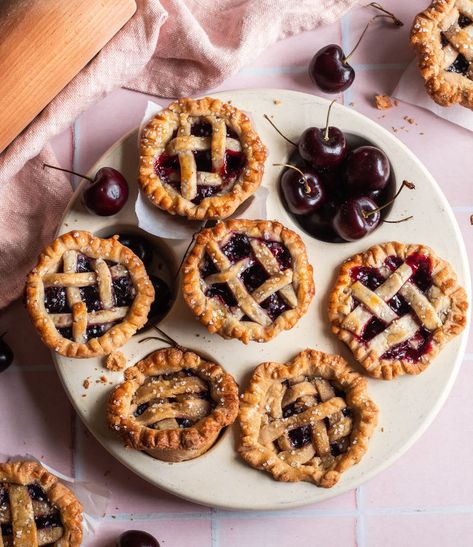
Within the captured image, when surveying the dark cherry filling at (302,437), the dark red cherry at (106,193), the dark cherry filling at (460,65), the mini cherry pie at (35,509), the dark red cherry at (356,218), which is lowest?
the mini cherry pie at (35,509)

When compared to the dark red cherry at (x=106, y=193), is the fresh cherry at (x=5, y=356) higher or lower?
lower

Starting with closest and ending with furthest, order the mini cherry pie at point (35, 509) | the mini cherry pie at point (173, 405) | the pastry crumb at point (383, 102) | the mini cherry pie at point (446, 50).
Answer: the mini cherry pie at point (173, 405) < the mini cherry pie at point (35, 509) < the mini cherry pie at point (446, 50) < the pastry crumb at point (383, 102)

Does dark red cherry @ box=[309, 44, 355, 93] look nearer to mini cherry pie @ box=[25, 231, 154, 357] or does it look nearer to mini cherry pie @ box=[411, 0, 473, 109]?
mini cherry pie @ box=[411, 0, 473, 109]

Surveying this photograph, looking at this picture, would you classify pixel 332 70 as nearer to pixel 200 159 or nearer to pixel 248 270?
pixel 200 159

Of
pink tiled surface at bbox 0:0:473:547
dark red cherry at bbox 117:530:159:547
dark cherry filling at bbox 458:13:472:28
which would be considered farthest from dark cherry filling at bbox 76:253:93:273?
dark cherry filling at bbox 458:13:472:28

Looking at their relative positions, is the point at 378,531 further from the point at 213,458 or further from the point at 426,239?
the point at 426,239

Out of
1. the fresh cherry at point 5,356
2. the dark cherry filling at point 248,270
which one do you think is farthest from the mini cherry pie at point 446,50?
the fresh cherry at point 5,356

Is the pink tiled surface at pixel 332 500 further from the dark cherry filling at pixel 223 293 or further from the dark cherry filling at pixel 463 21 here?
the dark cherry filling at pixel 223 293

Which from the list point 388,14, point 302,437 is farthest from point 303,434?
point 388,14
